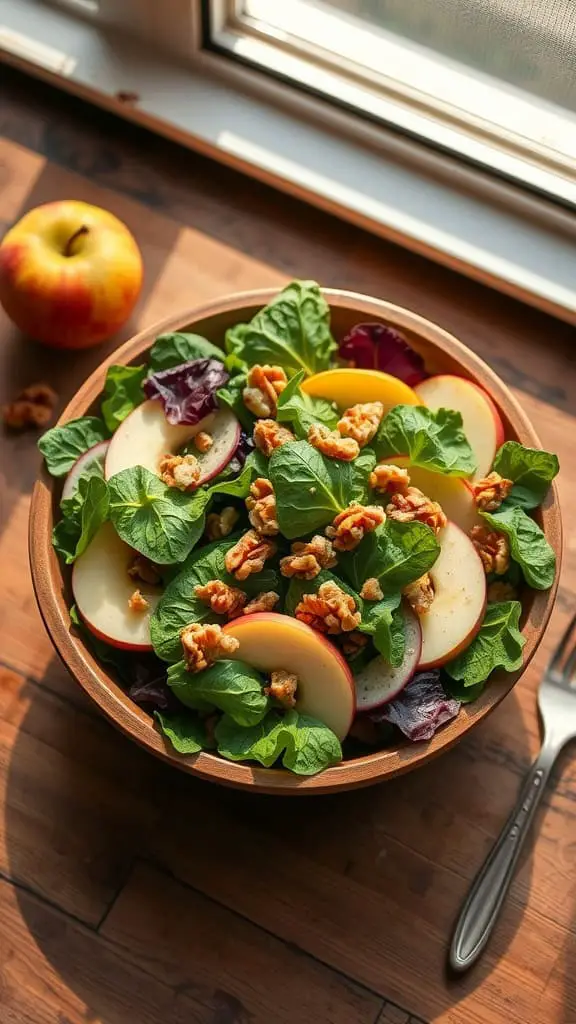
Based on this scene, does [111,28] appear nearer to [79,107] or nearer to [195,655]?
[79,107]

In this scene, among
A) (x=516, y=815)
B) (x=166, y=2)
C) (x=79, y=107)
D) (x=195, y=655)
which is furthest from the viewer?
(x=79, y=107)

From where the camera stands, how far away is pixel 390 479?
1069 mm

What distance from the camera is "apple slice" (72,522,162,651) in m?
1.08

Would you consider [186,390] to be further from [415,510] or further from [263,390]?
[415,510]

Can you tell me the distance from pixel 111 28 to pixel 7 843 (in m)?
1.05

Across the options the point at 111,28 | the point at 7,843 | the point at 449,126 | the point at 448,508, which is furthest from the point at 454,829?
the point at 111,28

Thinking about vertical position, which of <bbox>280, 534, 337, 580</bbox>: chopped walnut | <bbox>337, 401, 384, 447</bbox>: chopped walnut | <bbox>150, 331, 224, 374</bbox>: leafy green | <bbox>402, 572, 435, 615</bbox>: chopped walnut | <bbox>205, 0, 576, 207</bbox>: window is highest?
<bbox>205, 0, 576, 207</bbox>: window

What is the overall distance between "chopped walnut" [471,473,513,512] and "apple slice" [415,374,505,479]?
0.10ft

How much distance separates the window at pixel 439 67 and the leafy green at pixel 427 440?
48cm

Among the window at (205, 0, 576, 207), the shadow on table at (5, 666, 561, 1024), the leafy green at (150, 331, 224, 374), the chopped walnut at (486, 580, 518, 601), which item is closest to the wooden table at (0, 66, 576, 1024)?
the shadow on table at (5, 666, 561, 1024)

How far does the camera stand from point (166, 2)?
1.46 m

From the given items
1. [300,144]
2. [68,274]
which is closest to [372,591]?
[68,274]

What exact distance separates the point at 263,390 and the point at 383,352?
0.15m

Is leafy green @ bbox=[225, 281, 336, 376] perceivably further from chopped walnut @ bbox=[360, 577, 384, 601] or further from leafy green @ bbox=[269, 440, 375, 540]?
chopped walnut @ bbox=[360, 577, 384, 601]
